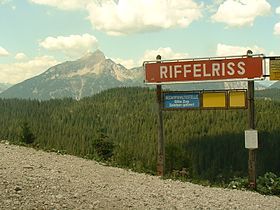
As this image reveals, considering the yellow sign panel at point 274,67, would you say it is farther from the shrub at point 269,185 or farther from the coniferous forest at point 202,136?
the coniferous forest at point 202,136

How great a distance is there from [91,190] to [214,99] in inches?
309

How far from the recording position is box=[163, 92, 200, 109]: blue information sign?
18.2 metres

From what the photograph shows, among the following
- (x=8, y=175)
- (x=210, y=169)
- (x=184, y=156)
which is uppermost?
(x=8, y=175)

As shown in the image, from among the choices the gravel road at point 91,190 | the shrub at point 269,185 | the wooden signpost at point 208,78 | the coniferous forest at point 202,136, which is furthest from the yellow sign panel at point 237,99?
the coniferous forest at point 202,136

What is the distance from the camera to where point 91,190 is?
1209 cm

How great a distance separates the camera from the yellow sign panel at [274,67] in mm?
17438

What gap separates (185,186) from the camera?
15.4 m

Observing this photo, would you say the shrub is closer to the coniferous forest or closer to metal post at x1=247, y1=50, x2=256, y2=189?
metal post at x1=247, y1=50, x2=256, y2=189

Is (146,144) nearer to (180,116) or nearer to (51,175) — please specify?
(180,116)

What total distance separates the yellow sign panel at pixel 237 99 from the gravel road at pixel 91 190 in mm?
3601

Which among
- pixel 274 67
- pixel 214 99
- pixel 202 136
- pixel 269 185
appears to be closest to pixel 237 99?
pixel 214 99

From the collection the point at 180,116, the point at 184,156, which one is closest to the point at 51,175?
the point at 184,156

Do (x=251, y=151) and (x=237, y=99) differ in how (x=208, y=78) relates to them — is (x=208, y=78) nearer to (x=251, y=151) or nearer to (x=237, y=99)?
(x=237, y=99)

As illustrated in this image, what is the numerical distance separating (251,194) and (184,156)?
27198 mm
